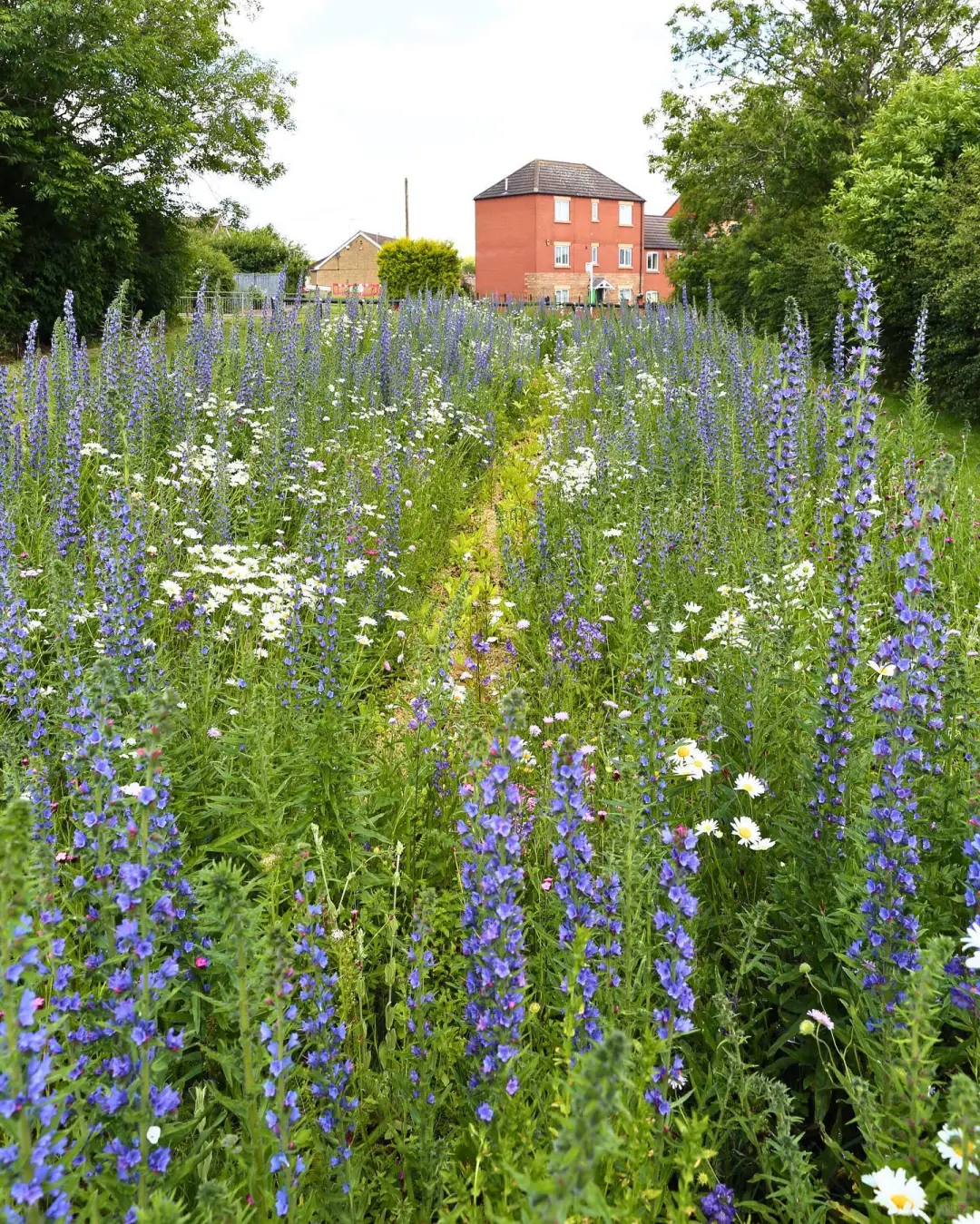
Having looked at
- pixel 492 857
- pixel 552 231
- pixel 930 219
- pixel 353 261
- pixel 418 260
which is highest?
pixel 353 261

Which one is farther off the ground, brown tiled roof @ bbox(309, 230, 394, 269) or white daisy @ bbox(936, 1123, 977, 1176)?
brown tiled roof @ bbox(309, 230, 394, 269)

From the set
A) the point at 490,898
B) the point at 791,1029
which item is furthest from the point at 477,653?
the point at 490,898

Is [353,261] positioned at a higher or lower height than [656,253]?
higher

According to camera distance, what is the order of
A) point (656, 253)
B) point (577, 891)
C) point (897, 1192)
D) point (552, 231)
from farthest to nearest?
point (656, 253)
point (552, 231)
point (577, 891)
point (897, 1192)

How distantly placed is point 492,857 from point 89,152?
79.0 ft

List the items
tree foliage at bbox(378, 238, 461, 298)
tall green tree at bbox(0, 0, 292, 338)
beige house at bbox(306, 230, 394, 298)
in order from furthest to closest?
beige house at bbox(306, 230, 394, 298) → tree foliage at bbox(378, 238, 461, 298) → tall green tree at bbox(0, 0, 292, 338)

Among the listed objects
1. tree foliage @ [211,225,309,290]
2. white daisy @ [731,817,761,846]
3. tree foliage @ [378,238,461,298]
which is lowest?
white daisy @ [731,817,761,846]

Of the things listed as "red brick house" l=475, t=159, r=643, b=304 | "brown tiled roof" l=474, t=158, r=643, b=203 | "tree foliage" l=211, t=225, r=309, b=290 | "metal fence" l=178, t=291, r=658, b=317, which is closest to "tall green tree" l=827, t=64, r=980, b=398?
"metal fence" l=178, t=291, r=658, b=317

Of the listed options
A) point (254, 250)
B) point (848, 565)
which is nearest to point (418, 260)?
point (254, 250)

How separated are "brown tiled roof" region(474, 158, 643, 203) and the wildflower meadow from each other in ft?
157

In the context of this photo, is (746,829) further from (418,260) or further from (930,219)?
(418,260)

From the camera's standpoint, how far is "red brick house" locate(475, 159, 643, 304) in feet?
158

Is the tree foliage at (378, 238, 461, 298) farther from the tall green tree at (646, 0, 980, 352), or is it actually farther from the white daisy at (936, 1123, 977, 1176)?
the white daisy at (936, 1123, 977, 1176)

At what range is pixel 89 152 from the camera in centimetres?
2062
